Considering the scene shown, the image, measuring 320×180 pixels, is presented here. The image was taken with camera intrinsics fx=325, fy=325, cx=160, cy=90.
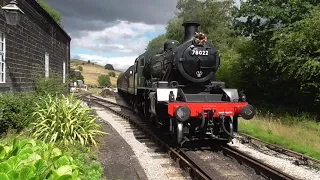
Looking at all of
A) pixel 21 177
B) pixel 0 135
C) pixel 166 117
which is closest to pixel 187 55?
pixel 166 117

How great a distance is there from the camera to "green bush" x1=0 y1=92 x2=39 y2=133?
7863 mm

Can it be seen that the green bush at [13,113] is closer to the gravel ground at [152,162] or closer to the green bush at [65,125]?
the green bush at [65,125]

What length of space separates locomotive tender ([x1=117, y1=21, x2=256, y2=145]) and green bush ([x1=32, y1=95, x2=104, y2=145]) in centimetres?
190

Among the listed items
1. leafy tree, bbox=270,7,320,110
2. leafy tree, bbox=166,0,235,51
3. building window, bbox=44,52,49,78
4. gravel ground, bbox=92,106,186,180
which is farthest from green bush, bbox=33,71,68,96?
leafy tree, bbox=166,0,235,51

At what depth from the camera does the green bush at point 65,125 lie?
296 inches

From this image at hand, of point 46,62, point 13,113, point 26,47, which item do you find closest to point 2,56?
Answer: point 13,113

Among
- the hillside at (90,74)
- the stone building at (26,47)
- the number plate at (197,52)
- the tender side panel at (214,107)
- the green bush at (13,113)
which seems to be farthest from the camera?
the hillside at (90,74)

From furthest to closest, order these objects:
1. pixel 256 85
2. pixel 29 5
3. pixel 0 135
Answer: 1. pixel 256 85
2. pixel 29 5
3. pixel 0 135

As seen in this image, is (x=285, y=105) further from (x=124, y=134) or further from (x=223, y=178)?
(x=223, y=178)

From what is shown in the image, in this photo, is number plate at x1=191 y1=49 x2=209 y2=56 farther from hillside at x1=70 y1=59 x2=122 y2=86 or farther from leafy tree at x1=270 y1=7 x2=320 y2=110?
hillside at x1=70 y1=59 x2=122 y2=86

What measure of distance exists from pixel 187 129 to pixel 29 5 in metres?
7.82

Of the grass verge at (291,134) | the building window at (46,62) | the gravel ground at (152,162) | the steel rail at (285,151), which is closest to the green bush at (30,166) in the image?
the gravel ground at (152,162)

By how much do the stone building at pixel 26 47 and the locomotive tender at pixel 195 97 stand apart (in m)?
4.46

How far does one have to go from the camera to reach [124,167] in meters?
6.68
